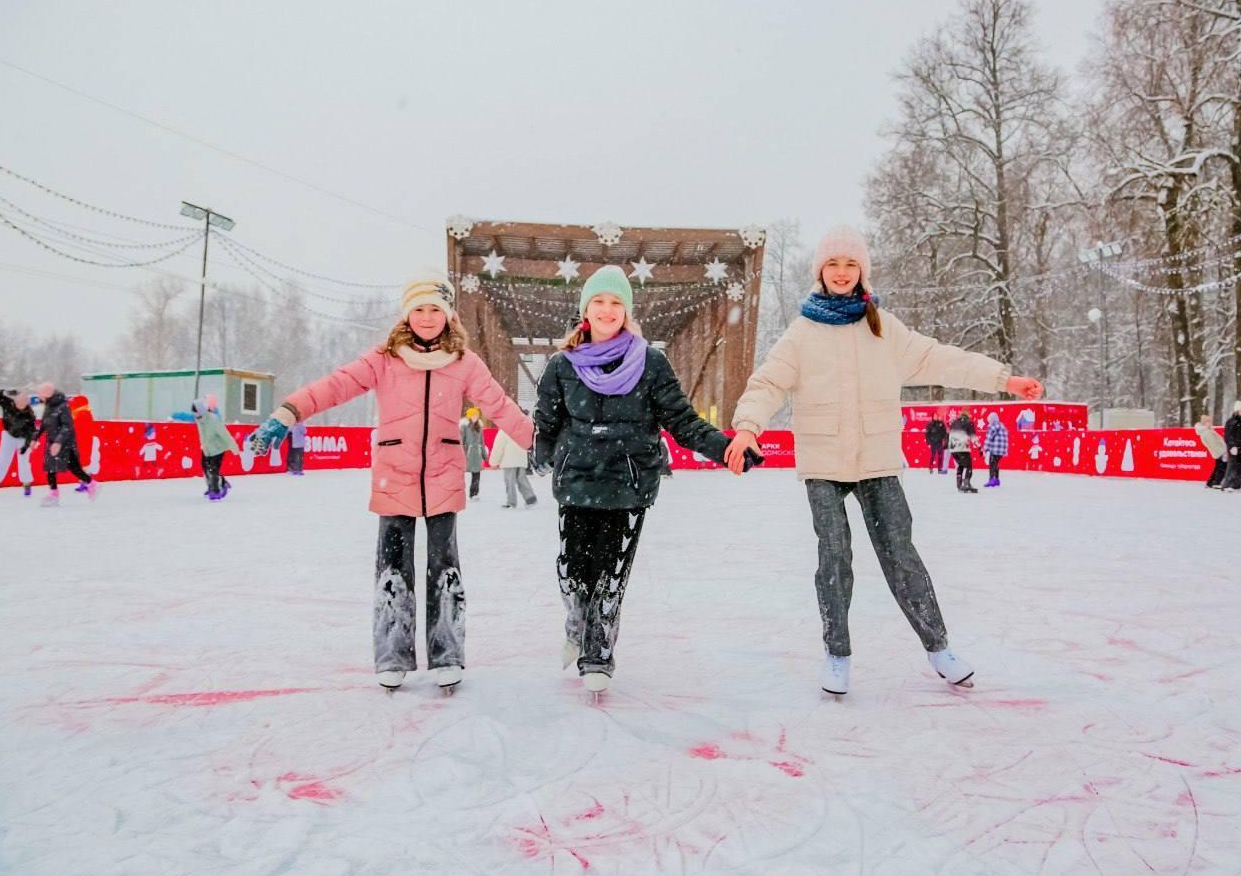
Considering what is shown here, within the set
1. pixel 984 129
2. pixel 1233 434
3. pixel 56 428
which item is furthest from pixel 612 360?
pixel 984 129

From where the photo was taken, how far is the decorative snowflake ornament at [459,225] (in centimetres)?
1686

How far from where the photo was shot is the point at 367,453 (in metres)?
20.7

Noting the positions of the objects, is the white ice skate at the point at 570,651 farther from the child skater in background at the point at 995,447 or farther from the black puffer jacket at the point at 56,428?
the child skater in background at the point at 995,447

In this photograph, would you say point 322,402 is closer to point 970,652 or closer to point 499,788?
point 499,788

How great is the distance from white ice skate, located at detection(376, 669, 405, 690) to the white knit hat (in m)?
1.12

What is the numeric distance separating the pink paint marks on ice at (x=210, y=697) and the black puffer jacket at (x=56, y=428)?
305 inches

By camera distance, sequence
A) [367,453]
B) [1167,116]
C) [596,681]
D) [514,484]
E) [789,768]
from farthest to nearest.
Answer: [367,453]
[1167,116]
[514,484]
[596,681]
[789,768]

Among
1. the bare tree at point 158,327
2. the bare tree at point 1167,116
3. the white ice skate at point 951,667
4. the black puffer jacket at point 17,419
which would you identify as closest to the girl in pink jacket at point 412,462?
the white ice skate at point 951,667

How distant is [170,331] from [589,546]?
5236 cm

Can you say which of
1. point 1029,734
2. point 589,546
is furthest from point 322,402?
point 1029,734

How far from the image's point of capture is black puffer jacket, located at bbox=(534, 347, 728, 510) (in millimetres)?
2402

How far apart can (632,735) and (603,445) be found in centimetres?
Result: 82

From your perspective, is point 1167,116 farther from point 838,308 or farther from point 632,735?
point 632,735

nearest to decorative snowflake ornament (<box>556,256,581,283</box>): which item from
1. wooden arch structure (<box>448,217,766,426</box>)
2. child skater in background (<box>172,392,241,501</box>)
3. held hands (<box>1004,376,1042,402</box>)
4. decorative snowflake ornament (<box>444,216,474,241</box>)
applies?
wooden arch structure (<box>448,217,766,426</box>)
